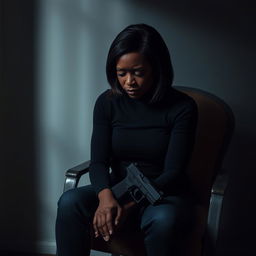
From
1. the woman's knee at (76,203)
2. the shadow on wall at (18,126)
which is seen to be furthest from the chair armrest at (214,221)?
the shadow on wall at (18,126)

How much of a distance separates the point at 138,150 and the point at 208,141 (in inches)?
14.5

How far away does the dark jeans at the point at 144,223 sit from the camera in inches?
52.4

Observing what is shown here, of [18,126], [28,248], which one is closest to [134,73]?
[18,126]

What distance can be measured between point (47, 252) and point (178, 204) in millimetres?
1032

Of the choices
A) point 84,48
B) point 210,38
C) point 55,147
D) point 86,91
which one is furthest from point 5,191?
point 210,38

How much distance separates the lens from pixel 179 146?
1.54m

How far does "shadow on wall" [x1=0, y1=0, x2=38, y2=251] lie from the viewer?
205 centimetres

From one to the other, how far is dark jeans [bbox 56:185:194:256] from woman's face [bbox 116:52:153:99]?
38 cm

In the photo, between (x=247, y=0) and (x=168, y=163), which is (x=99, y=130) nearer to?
(x=168, y=163)

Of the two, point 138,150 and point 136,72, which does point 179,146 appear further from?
point 136,72

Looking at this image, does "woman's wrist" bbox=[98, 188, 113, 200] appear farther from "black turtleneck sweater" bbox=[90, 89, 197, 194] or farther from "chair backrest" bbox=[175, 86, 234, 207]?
"chair backrest" bbox=[175, 86, 234, 207]

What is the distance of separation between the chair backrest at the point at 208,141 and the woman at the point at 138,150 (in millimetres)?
189

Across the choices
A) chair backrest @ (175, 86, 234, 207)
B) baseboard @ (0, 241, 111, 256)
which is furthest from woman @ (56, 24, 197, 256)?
baseboard @ (0, 241, 111, 256)

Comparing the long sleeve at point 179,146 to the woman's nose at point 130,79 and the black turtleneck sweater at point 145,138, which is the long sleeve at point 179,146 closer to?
the black turtleneck sweater at point 145,138
